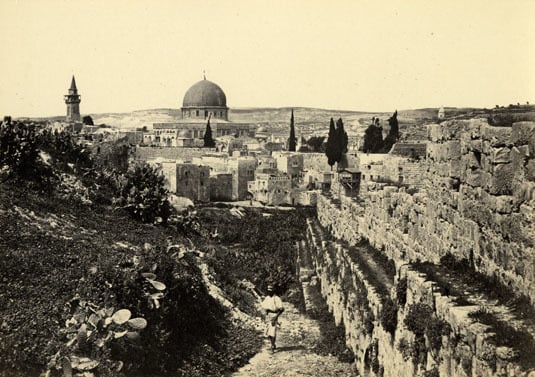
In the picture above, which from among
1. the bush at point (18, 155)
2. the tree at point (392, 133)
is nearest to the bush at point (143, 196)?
the bush at point (18, 155)

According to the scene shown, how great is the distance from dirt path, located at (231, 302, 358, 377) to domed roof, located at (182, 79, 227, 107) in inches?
2981

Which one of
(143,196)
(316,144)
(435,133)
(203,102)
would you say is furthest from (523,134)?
(203,102)

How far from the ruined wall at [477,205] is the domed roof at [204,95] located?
75.3m

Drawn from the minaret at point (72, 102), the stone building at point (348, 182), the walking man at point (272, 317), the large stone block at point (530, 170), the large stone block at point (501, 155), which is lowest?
the stone building at point (348, 182)

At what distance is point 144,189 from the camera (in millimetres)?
16312

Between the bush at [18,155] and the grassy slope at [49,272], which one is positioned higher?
the bush at [18,155]

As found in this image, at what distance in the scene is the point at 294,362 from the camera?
8.41 meters

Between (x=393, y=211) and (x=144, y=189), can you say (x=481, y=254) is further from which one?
(x=144, y=189)

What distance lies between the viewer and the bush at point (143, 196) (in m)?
15.6

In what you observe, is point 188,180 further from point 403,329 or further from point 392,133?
point 403,329

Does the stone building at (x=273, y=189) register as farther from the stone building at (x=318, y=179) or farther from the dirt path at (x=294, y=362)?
the dirt path at (x=294, y=362)

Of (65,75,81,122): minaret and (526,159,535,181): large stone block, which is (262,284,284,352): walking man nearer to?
(526,159,535,181): large stone block

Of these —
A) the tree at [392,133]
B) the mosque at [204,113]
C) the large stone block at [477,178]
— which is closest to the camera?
the large stone block at [477,178]

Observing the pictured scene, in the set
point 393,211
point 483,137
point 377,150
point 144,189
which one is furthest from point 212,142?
point 483,137
